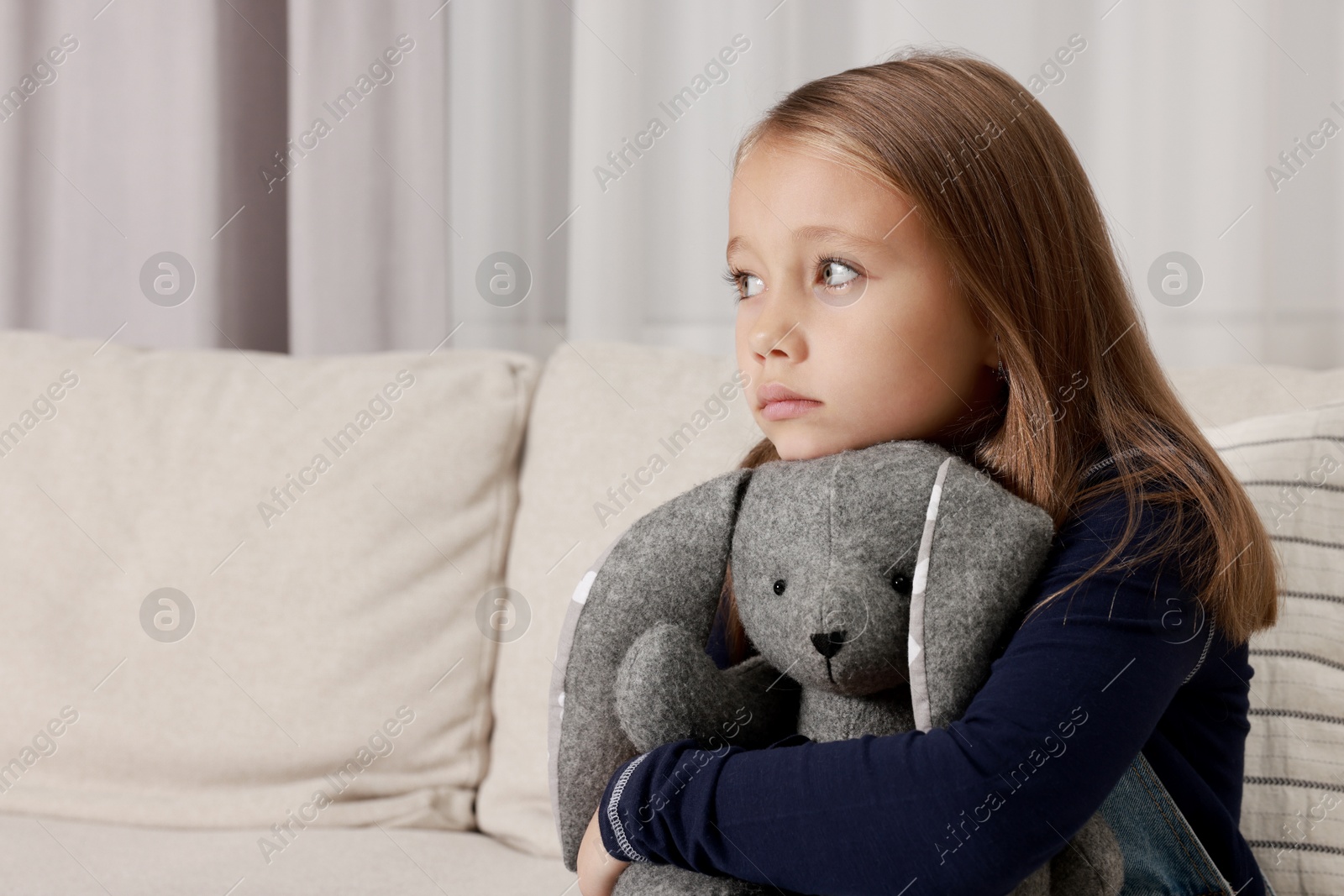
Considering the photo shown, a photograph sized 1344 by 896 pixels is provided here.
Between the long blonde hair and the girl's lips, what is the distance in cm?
12

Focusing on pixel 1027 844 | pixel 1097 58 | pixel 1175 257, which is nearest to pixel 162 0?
pixel 1097 58

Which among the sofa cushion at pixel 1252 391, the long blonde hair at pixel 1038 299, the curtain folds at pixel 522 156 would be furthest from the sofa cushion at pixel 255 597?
the sofa cushion at pixel 1252 391

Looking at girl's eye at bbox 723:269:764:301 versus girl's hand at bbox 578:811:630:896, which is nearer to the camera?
girl's hand at bbox 578:811:630:896

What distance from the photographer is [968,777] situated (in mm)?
538

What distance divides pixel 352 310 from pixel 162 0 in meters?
0.59

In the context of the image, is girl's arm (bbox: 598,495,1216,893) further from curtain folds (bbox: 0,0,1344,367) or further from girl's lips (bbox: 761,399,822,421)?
curtain folds (bbox: 0,0,1344,367)

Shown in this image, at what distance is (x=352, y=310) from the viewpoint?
1.63m

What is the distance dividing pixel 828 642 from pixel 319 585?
766mm

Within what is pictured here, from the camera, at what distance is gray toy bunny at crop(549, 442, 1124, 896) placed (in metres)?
0.58

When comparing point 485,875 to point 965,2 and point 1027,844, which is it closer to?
point 1027,844

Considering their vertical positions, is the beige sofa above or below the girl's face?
below

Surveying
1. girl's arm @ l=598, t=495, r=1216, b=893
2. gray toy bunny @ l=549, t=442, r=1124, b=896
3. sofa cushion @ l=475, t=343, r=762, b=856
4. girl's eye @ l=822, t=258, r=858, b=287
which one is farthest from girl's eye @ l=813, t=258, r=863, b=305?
sofa cushion @ l=475, t=343, r=762, b=856

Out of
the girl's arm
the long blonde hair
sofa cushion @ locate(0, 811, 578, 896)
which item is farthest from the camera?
sofa cushion @ locate(0, 811, 578, 896)

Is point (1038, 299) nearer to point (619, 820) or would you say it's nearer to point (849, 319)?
point (849, 319)
